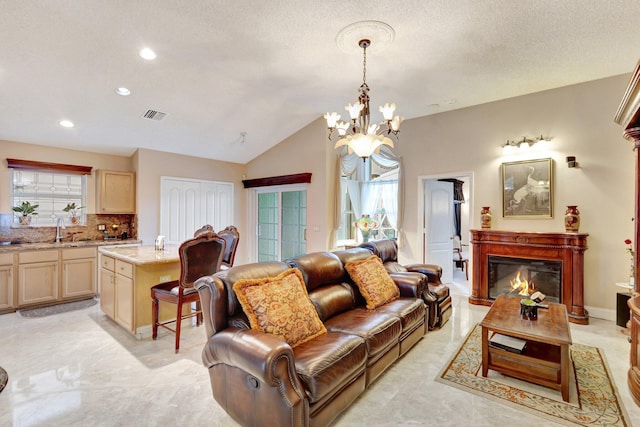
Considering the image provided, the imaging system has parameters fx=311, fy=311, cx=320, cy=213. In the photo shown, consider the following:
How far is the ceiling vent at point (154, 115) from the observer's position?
14.5 ft

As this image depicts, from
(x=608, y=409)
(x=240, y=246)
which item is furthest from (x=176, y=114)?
(x=608, y=409)

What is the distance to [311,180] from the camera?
5539 mm

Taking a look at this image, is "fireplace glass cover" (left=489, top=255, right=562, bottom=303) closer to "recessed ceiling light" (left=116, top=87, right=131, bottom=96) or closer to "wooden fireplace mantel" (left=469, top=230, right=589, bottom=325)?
"wooden fireplace mantel" (left=469, top=230, right=589, bottom=325)

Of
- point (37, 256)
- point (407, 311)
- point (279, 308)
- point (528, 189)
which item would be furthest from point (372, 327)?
point (37, 256)

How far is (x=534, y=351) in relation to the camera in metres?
2.65

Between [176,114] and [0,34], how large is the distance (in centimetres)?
192

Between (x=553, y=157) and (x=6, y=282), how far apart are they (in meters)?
7.63

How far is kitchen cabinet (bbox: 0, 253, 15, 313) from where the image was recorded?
4.14 meters

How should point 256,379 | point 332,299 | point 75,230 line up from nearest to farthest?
point 256,379, point 332,299, point 75,230

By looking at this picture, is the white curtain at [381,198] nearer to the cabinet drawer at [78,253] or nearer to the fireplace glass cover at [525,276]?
the fireplace glass cover at [525,276]

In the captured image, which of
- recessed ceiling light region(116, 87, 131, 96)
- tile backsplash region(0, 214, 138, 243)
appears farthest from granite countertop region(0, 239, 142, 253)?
recessed ceiling light region(116, 87, 131, 96)

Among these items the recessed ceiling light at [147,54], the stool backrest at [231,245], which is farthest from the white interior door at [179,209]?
the recessed ceiling light at [147,54]

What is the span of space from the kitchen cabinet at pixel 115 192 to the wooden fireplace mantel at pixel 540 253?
5.71 m

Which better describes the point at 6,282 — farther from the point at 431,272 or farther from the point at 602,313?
the point at 602,313
